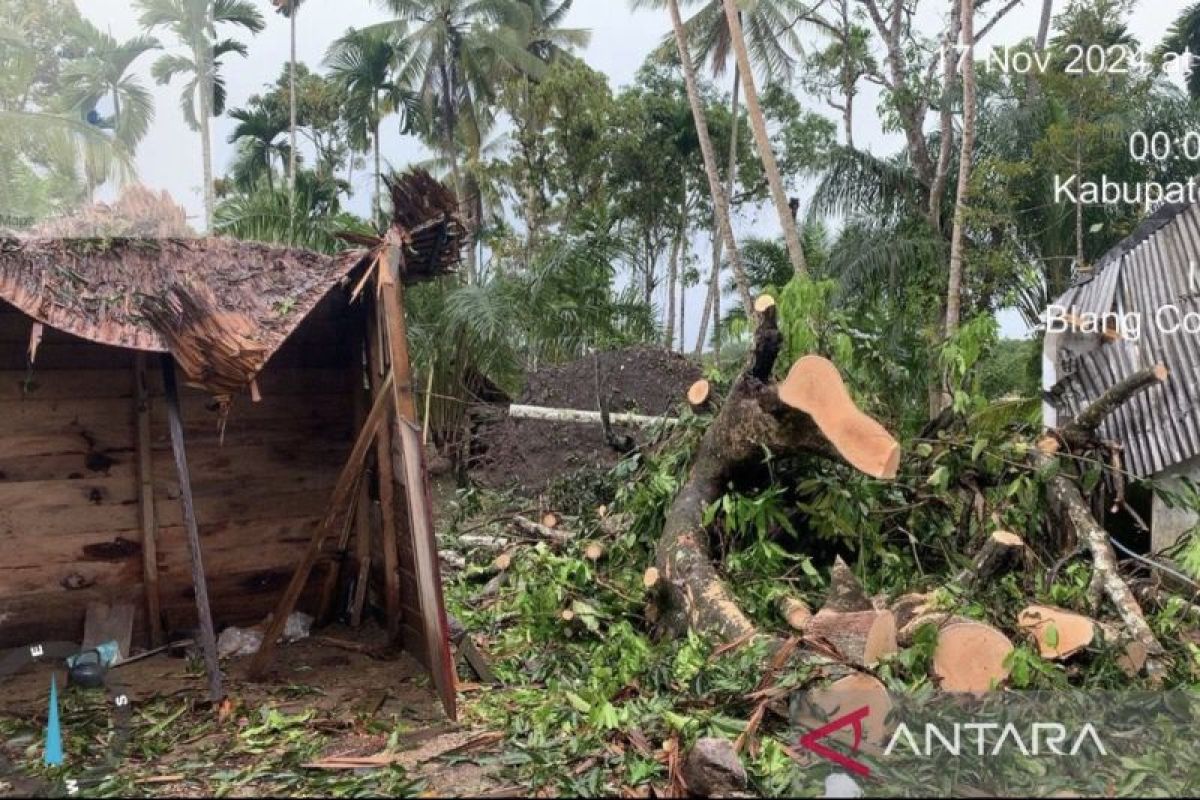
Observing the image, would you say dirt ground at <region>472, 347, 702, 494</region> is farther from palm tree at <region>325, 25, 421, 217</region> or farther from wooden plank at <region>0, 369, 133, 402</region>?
palm tree at <region>325, 25, 421, 217</region>

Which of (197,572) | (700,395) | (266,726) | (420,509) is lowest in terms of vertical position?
(266,726)

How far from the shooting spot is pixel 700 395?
19.6 feet

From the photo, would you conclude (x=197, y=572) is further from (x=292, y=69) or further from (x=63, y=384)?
(x=292, y=69)

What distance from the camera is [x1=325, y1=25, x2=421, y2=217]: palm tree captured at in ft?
78.7

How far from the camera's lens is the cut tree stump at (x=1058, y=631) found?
4152 mm

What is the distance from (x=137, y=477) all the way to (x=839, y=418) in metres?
3.97

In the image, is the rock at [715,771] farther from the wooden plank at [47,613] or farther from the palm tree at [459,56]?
the palm tree at [459,56]

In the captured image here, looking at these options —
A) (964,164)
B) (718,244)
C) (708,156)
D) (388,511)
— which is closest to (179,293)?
(388,511)

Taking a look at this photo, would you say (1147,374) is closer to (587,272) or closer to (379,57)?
(587,272)

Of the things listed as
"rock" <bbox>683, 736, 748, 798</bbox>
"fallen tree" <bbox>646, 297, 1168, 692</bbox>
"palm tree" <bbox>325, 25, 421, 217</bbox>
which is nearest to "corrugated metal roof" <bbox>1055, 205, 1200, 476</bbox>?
"fallen tree" <bbox>646, 297, 1168, 692</bbox>

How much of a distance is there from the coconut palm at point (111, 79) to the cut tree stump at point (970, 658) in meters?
25.2

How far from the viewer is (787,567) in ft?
17.6

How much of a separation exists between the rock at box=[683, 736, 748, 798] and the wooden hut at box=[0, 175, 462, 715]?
4.61 feet

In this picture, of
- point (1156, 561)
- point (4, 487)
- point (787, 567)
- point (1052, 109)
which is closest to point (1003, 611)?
Answer: point (787, 567)
